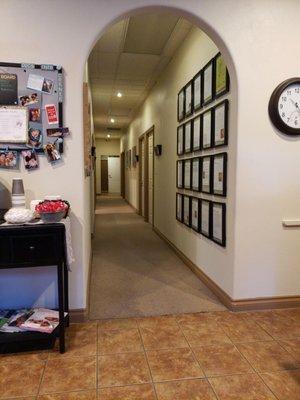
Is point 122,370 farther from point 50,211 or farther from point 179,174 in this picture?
point 179,174

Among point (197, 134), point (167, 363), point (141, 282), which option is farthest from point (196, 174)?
point (167, 363)

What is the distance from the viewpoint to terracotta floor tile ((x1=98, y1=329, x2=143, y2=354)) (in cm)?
199

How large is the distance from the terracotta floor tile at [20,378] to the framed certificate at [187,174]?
240cm

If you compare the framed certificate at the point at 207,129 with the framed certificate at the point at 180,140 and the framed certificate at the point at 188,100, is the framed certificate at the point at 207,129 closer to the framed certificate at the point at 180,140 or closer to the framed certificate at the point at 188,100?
the framed certificate at the point at 188,100

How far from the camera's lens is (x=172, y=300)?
2760 millimetres

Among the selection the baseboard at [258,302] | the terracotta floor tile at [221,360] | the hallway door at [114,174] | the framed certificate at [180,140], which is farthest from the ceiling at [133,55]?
the hallway door at [114,174]

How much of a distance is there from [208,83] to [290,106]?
0.89 metres

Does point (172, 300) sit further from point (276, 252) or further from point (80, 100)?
point (80, 100)

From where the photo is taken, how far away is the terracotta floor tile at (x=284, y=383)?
1587 mm

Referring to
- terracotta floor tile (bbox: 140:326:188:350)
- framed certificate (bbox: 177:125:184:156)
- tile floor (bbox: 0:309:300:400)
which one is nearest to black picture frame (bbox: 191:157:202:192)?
framed certificate (bbox: 177:125:184:156)

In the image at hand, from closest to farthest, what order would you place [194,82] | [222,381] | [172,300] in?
[222,381], [172,300], [194,82]

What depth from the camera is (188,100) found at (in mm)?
3641

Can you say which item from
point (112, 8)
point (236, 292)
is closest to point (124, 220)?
point (236, 292)

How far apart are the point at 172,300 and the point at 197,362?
911 mm
